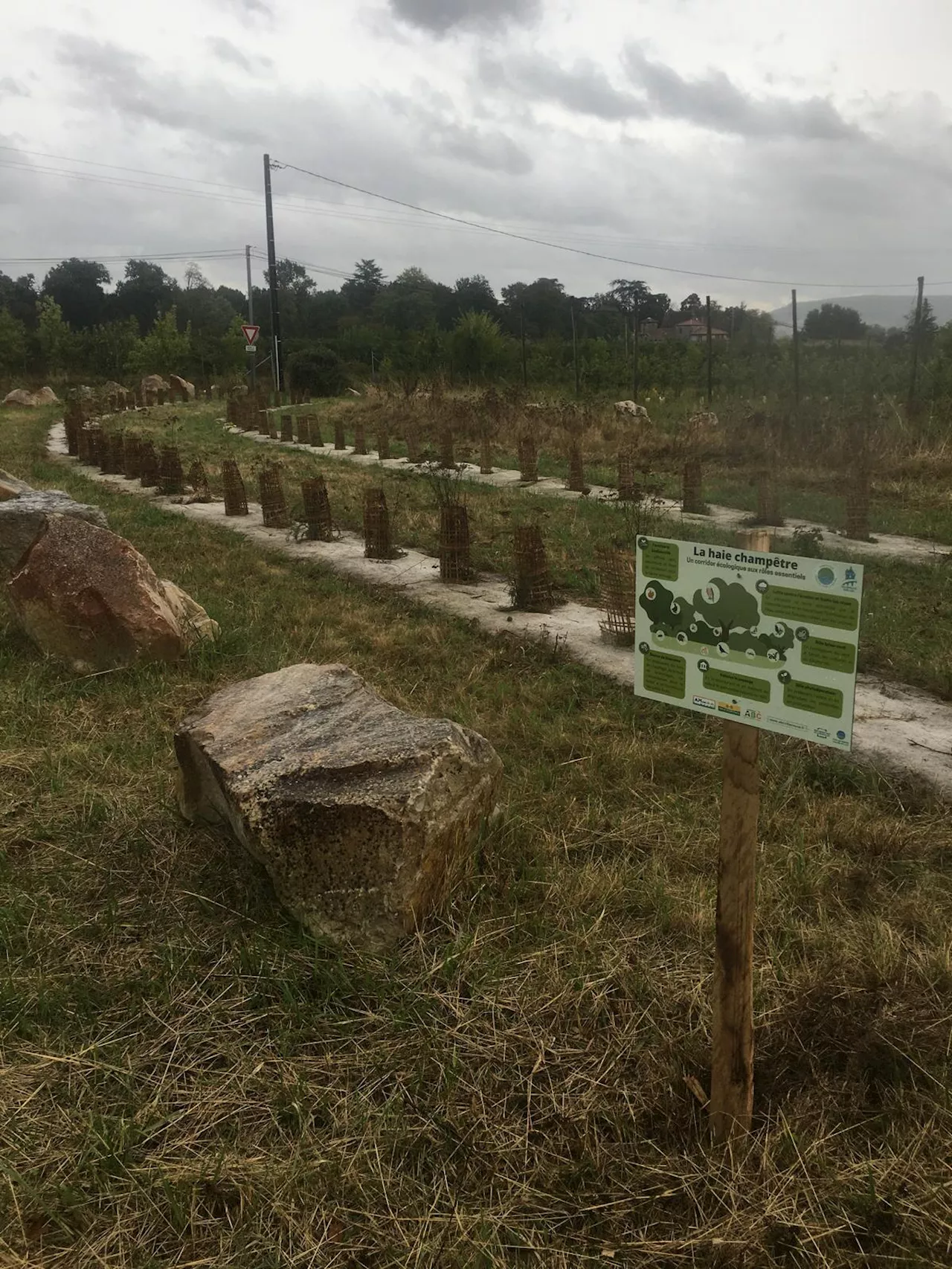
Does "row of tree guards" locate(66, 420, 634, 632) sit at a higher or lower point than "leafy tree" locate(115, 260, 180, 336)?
lower

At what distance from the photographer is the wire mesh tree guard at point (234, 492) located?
10.4m

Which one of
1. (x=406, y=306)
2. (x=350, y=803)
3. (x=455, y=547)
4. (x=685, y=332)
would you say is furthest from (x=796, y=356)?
(x=406, y=306)

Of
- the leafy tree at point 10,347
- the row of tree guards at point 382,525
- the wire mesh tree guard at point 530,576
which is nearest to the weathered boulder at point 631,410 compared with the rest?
the row of tree guards at point 382,525

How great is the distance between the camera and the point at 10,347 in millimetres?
42312

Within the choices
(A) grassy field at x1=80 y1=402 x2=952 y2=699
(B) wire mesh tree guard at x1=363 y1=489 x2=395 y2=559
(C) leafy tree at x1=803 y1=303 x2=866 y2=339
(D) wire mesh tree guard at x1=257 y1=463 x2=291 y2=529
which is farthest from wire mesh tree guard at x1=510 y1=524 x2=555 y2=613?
(C) leafy tree at x1=803 y1=303 x2=866 y2=339

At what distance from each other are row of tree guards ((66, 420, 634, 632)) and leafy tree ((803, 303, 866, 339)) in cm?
990

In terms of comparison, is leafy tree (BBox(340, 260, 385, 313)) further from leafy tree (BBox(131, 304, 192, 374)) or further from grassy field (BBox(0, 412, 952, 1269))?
grassy field (BBox(0, 412, 952, 1269))

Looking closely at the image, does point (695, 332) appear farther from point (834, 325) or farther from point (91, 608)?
point (91, 608)

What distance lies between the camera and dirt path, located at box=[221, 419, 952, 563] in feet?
26.0

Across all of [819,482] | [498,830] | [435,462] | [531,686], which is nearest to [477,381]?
[435,462]

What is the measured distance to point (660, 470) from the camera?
1358 cm

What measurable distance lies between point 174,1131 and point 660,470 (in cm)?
1259

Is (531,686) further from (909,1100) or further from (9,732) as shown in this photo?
(909,1100)

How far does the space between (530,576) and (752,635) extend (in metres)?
4.56
